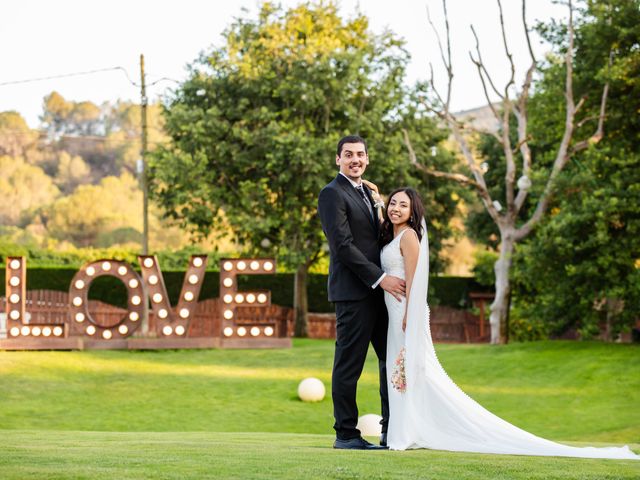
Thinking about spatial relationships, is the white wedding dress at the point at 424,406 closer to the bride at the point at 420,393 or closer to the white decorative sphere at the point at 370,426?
the bride at the point at 420,393

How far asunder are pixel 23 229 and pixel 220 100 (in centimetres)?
4064

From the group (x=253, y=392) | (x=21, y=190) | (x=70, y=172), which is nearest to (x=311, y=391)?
(x=253, y=392)

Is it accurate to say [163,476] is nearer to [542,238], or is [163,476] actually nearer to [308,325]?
[542,238]

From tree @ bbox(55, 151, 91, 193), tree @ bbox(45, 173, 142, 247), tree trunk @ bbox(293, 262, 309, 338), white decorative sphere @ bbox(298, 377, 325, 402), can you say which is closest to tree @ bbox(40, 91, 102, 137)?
tree @ bbox(55, 151, 91, 193)

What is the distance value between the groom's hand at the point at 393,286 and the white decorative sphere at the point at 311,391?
10859 millimetres

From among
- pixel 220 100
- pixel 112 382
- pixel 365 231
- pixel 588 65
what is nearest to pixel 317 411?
pixel 112 382

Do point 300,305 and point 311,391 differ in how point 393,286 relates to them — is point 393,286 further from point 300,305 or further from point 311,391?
point 300,305

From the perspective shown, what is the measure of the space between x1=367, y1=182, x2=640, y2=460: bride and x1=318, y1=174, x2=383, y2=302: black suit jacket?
0.23 meters

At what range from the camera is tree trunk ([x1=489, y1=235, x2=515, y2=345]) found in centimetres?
2575

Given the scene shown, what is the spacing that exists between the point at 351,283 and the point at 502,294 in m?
18.6

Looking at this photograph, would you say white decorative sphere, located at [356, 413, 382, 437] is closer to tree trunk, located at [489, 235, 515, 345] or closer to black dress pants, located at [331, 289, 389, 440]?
black dress pants, located at [331, 289, 389, 440]

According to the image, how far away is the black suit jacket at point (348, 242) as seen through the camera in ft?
25.4

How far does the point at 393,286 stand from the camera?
7.71 meters

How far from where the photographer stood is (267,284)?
118 ft
